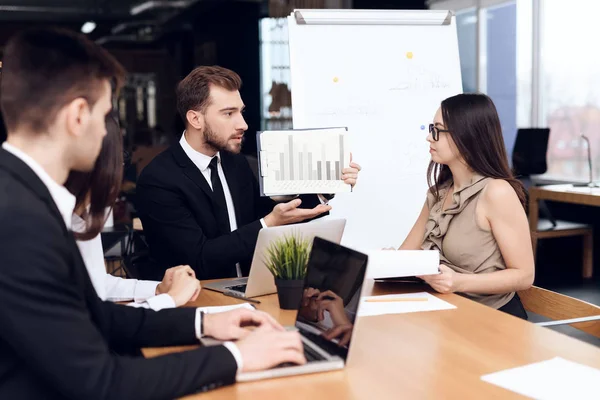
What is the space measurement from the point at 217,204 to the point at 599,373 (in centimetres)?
181

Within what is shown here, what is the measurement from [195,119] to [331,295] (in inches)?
65.5

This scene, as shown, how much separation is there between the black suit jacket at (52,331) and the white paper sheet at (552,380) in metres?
0.55

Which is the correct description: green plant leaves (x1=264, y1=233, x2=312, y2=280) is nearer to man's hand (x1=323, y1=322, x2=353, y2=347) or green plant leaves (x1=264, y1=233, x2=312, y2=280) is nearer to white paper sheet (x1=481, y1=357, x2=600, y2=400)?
man's hand (x1=323, y1=322, x2=353, y2=347)

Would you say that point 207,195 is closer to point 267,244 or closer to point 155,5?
point 267,244

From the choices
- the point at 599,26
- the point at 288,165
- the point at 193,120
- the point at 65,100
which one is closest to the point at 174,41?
the point at 599,26

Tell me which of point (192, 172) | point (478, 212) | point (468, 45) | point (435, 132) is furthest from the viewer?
point (468, 45)

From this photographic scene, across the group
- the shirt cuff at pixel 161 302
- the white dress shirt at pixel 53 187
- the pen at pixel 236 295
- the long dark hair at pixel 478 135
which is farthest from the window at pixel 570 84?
the white dress shirt at pixel 53 187

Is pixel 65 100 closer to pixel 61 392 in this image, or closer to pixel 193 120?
pixel 61 392

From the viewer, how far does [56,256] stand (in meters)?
1.13

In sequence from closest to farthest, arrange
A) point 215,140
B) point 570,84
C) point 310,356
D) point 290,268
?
point 310,356
point 290,268
point 215,140
point 570,84

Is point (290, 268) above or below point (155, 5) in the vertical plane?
below

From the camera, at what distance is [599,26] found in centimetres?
623

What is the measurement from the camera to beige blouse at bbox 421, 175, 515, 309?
2355 mm

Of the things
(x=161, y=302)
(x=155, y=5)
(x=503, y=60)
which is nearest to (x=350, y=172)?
(x=161, y=302)
